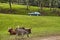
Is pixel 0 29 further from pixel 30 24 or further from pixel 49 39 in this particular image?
pixel 49 39

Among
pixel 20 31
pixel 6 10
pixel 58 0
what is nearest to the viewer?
pixel 20 31

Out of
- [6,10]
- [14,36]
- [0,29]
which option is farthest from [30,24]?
[6,10]

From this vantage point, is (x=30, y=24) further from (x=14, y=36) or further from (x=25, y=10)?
(x=25, y=10)

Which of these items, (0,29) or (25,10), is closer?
(0,29)

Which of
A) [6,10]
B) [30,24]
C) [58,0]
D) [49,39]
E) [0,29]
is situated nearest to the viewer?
[49,39]

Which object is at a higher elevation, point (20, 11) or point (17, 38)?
point (17, 38)

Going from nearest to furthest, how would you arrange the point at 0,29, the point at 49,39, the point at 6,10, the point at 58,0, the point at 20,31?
the point at 20,31, the point at 49,39, the point at 0,29, the point at 6,10, the point at 58,0

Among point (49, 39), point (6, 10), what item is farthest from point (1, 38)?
point (6, 10)

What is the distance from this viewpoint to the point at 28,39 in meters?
24.5

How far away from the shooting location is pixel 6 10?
76.8m

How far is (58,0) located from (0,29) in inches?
2440

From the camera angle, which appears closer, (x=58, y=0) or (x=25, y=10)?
(x=25, y=10)

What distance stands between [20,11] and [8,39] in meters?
54.3

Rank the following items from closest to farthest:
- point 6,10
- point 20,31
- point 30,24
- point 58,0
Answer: point 20,31
point 30,24
point 6,10
point 58,0
